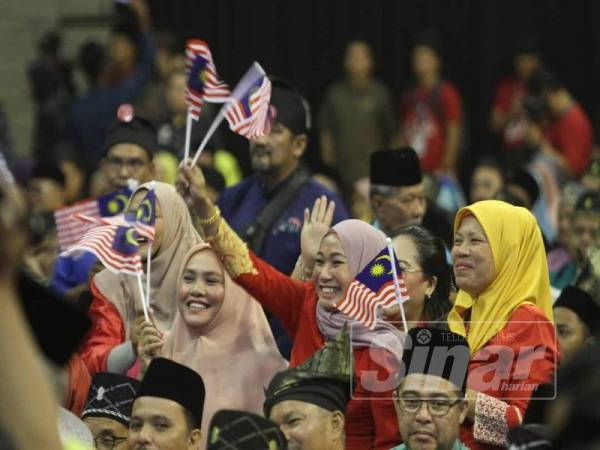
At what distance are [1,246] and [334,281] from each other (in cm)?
393

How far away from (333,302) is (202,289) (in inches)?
23.9

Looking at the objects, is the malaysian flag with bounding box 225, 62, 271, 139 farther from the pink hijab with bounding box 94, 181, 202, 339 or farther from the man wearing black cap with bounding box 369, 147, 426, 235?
the man wearing black cap with bounding box 369, 147, 426, 235

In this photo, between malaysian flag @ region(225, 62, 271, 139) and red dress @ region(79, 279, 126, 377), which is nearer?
red dress @ region(79, 279, 126, 377)

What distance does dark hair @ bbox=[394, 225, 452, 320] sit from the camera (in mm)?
6746

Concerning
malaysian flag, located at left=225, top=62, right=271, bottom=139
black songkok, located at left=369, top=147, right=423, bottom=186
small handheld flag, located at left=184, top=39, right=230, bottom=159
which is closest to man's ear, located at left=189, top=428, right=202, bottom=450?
malaysian flag, located at left=225, top=62, right=271, bottom=139

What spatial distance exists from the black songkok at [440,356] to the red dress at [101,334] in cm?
167

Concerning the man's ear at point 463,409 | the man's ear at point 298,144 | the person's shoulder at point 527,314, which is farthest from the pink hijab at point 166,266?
the man's ear at point 463,409

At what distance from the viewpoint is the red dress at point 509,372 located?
19.0 ft

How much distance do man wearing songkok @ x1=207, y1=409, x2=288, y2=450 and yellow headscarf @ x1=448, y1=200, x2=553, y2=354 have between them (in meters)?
0.95

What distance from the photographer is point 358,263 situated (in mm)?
6609

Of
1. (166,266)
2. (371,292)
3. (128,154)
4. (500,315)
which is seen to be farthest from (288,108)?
(500,315)

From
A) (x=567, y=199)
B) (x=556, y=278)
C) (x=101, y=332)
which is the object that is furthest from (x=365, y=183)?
(x=101, y=332)

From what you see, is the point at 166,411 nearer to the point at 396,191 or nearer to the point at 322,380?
the point at 322,380

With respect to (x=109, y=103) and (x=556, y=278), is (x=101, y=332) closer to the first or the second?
(x=556, y=278)
